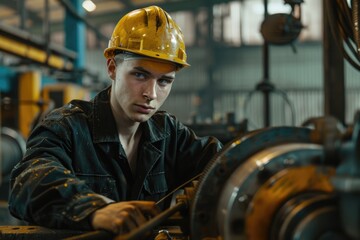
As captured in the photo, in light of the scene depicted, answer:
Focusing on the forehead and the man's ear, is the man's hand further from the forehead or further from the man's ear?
the man's ear

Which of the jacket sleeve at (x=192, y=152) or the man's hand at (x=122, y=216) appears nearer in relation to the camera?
the man's hand at (x=122, y=216)

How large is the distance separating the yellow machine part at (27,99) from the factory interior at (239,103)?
0.01 m

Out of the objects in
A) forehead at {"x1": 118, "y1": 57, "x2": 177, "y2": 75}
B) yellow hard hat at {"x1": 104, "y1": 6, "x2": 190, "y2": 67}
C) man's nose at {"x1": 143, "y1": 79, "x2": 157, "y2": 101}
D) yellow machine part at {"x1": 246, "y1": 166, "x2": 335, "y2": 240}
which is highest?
yellow hard hat at {"x1": 104, "y1": 6, "x2": 190, "y2": 67}

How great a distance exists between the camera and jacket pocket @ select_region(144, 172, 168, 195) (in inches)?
75.3

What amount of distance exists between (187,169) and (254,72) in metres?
8.53

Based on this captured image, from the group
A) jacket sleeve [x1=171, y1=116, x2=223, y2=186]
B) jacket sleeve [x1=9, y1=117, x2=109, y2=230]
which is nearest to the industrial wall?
jacket sleeve [x1=171, y1=116, x2=223, y2=186]

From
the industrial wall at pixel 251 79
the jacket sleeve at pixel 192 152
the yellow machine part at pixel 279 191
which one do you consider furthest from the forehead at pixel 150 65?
the industrial wall at pixel 251 79

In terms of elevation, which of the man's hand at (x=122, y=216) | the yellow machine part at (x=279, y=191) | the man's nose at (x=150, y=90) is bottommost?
the man's hand at (x=122, y=216)

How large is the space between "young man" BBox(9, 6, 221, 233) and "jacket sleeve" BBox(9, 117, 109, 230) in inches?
0.5

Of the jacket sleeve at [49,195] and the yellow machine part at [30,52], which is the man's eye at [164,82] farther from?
the yellow machine part at [30,52]

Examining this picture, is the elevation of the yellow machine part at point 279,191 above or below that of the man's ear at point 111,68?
below

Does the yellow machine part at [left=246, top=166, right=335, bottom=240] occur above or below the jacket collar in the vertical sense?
below

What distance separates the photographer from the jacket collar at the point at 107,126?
70.8 inches

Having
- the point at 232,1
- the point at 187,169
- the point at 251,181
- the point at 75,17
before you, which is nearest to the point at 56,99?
the point at 75,17
